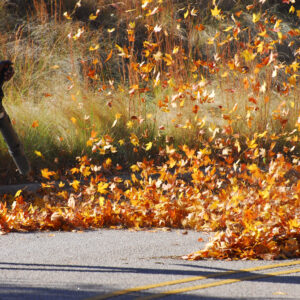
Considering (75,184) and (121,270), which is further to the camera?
(75,184)

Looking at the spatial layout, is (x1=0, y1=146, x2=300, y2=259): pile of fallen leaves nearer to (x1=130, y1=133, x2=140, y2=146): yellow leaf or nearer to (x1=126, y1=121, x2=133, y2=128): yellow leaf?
(x1=130, y1=133, x2=140, y2=146): yellow leaf

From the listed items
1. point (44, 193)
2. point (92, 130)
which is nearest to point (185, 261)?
point (44, 193)

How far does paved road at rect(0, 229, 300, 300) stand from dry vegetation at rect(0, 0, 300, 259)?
31 centimetres

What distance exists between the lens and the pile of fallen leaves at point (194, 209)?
4.08 meters

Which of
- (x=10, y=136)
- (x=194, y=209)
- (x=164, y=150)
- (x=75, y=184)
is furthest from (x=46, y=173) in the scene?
(x=10, y=136)

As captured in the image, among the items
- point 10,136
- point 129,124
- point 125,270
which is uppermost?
point 10,136

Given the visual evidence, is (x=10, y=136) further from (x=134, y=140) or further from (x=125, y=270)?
(x=134, y=140)

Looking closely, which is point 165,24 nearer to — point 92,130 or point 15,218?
point 92,130

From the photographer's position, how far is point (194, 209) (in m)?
5.24

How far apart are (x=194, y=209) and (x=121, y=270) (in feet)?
6.06

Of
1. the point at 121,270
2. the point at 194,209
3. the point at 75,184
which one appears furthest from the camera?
the point at 75,184

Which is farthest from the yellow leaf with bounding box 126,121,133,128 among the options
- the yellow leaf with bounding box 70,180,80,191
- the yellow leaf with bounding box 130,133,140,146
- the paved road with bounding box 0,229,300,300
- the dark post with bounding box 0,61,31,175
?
the dark post with bounding box 0,61,31,175

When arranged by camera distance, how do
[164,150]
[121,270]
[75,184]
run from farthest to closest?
[164,150] < [75,184] < [121,270]

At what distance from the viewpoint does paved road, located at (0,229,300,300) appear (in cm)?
303
